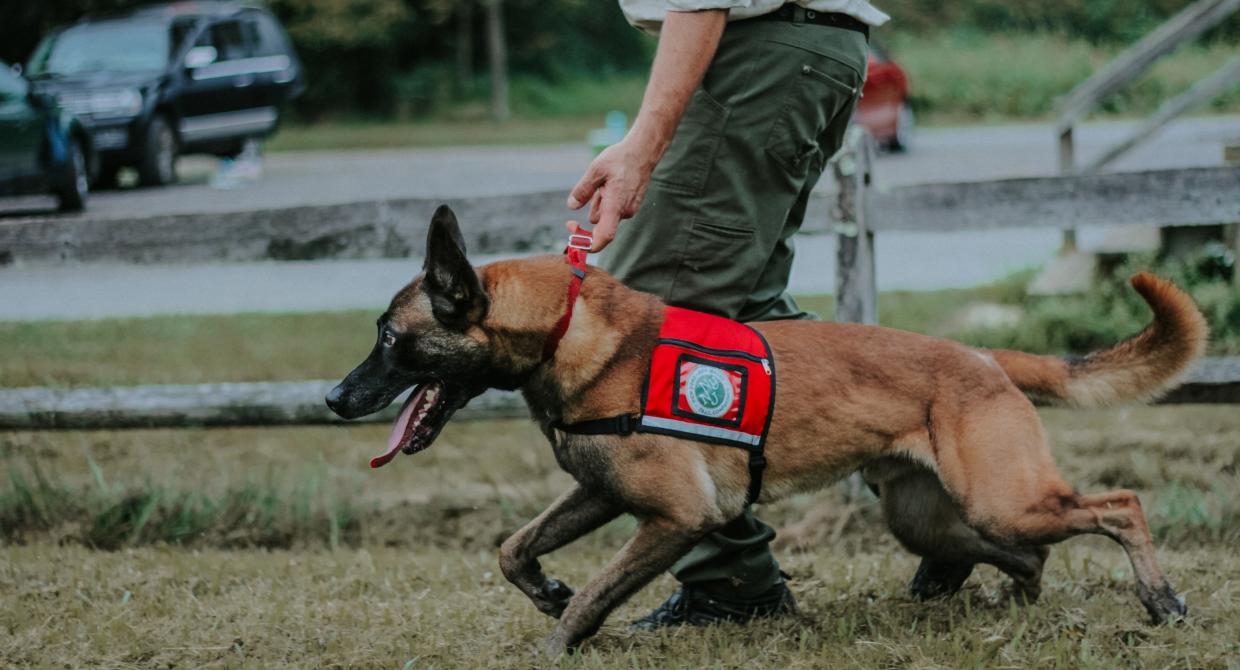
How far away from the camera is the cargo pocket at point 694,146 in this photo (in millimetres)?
3418

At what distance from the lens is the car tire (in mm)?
16016

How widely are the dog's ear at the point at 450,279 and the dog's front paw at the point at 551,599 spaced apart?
81 cm

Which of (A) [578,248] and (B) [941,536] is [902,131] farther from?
(A) [578,248]

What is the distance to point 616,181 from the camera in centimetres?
323

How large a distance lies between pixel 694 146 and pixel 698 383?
62 cm

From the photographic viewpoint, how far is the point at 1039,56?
27578mm

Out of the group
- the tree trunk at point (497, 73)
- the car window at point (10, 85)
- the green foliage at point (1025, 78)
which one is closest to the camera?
the car window at point (10, 85)

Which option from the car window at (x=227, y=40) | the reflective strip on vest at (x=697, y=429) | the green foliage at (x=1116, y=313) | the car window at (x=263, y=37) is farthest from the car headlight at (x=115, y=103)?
the reflective strip on vest at (x=697, y=429)

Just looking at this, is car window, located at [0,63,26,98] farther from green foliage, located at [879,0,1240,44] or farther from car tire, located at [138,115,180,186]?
green foliage, located at [879,0,1240,44]

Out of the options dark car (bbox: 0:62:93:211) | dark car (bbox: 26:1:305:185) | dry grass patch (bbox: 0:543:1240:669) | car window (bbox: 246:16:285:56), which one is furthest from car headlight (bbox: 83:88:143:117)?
dry grass patch (bbox: 0:543:1240:669)

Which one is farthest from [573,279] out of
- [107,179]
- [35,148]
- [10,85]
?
[107,179]

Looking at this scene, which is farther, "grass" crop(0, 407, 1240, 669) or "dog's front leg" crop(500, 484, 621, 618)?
"dog's front leg" crop(500, 484, 621, 618)

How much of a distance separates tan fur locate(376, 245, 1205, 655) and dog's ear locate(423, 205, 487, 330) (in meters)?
0.04

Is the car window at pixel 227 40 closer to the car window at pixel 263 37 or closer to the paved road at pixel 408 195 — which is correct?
the car window at pixel 263 37
